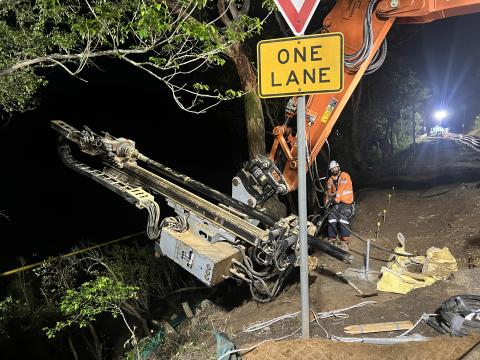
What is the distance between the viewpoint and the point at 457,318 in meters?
3.58

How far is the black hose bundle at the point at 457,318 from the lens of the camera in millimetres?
3523

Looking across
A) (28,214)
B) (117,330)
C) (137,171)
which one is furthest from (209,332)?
(28,214)

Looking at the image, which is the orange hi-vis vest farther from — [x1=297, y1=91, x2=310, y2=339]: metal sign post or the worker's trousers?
[x1=297, y1=91, x2=310, y2=339]: metal sign post

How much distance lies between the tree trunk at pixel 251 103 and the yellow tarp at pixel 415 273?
119 inches

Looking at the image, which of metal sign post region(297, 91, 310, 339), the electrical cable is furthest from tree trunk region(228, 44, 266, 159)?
metal sign post region(297, 91, 310, 339)

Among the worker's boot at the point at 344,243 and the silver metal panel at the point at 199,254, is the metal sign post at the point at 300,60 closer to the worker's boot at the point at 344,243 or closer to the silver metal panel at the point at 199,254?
the silver metal panel at the point at 199,254

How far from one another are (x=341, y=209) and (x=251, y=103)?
8.19ft

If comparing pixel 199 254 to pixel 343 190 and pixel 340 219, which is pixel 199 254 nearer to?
pixel 340 219

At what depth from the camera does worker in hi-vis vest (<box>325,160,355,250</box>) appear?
6.82m

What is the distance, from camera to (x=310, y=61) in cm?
271

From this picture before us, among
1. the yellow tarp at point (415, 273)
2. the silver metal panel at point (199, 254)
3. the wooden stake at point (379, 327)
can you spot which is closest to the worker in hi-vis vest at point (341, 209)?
the yellow tarp at point (415, 273)

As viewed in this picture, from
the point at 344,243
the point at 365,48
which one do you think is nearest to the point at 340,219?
the point at 344,243

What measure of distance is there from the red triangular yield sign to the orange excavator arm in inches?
101

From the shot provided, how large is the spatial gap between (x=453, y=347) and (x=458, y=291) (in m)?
1.85
